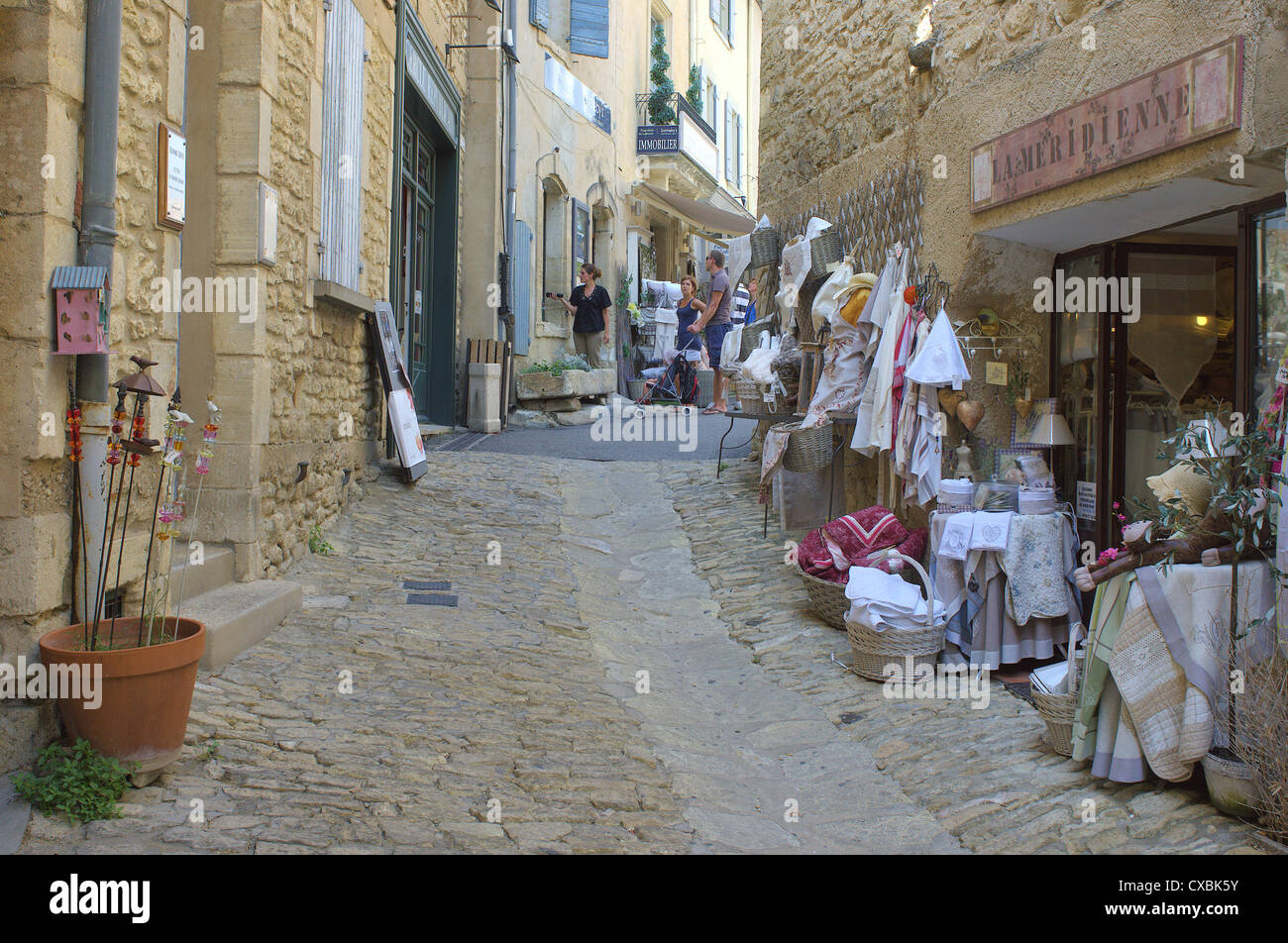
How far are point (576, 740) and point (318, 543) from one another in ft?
8.71

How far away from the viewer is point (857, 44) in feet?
23.5

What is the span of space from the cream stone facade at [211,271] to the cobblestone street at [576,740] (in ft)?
1.84

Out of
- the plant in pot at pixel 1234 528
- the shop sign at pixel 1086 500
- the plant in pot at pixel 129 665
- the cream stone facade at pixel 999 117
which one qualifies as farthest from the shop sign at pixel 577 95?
the plant in pot at pixel 1234 528

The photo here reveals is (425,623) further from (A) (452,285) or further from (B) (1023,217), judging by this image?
(A) (452,285)

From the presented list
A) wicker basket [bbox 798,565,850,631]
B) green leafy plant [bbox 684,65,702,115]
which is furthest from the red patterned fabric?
green leafy plant [bbox 684,65,702,115]

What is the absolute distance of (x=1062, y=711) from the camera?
3.93 metres

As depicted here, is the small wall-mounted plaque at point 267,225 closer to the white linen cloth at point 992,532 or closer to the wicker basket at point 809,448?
the wicker basket at point 809,448

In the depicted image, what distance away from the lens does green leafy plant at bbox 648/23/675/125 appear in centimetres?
1808

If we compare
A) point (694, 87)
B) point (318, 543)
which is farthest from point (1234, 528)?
point (694, 87)

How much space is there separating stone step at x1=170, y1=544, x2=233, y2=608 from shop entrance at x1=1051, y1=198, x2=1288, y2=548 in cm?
431

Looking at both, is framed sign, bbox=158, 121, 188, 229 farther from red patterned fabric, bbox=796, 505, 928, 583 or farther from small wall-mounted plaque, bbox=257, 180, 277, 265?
red patterned fabric, bbox=796, 505, 928, 583

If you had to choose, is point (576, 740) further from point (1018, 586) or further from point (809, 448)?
point (809, 448)

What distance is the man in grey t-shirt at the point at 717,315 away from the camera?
12.6 metres

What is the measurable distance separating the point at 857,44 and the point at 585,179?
858 cm
